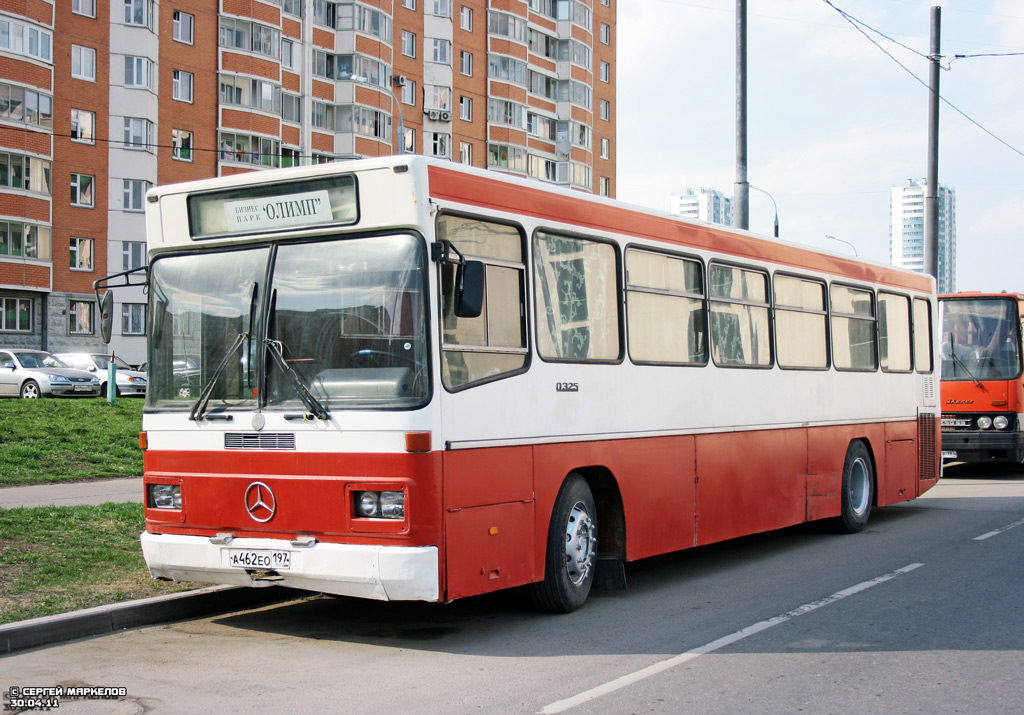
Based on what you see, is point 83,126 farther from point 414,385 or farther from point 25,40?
point 414,385

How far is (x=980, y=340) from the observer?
2003cm

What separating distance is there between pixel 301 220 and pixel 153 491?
218cm

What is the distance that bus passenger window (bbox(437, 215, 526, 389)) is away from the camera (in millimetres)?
7207

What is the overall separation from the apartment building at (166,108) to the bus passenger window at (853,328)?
29287 millimetres

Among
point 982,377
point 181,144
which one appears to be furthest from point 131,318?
point 982,377

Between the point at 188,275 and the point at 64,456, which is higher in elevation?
the point at 188,275

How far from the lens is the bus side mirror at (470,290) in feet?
23.1

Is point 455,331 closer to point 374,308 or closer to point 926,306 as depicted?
point 374,308

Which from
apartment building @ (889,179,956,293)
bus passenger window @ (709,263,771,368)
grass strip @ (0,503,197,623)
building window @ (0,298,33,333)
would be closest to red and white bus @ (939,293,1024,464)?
bus passenger window @ (709,263,771,368)

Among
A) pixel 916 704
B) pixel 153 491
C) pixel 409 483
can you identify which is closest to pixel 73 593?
pixel 153 491

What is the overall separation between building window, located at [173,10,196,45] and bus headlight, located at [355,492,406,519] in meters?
52.6

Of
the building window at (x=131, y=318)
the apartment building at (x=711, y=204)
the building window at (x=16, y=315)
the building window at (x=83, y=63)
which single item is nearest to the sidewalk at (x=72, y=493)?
the building window at (x=16, y=315)

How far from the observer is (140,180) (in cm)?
5344

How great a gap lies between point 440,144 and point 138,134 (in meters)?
20.1
